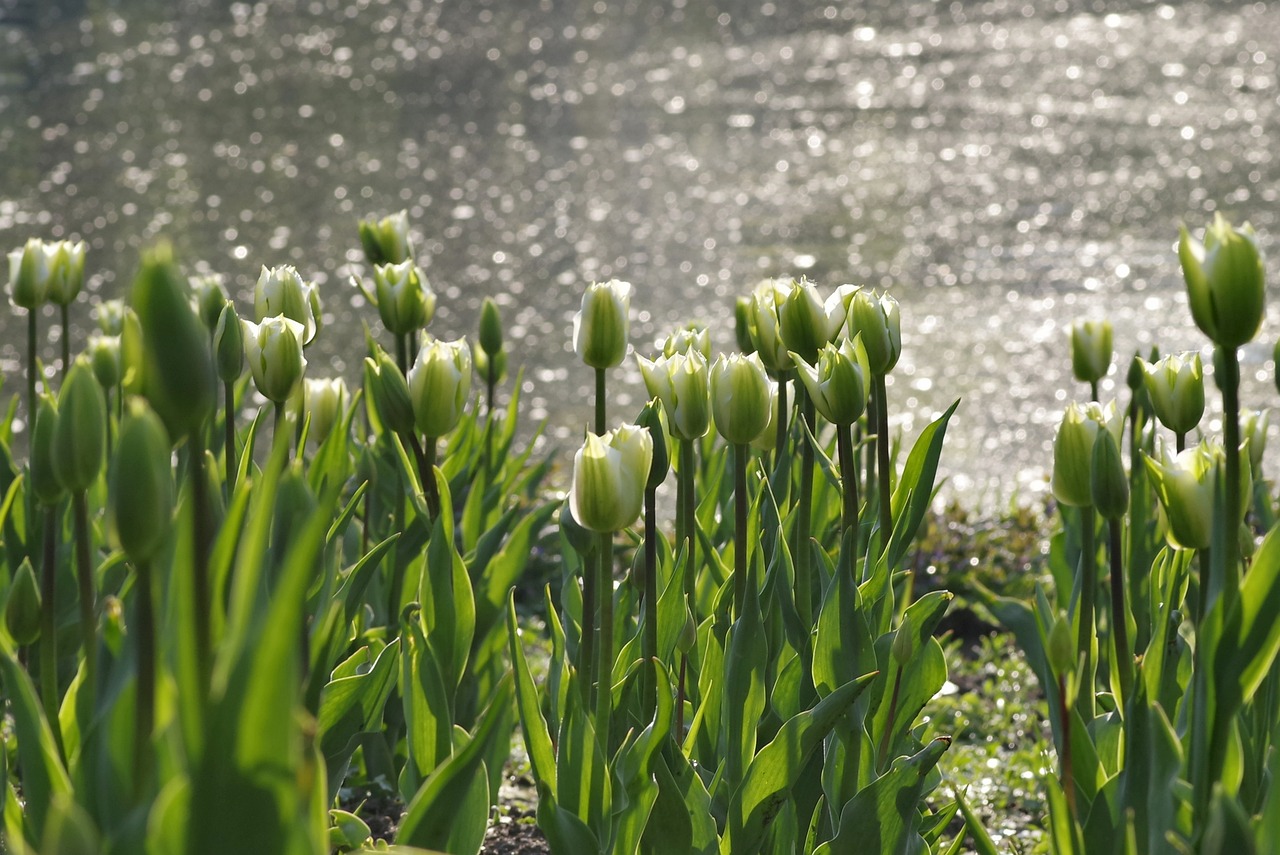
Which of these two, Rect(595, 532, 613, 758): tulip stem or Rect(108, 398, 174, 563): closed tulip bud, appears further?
Rect(595, 532, 613, 758): tulip stem

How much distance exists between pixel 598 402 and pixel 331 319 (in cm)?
353

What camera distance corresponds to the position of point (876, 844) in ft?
5.13

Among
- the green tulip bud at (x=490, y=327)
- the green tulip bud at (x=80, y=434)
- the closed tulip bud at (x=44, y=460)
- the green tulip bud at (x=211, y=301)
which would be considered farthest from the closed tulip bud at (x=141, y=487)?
the green tulip bud at (x=490, y=327)

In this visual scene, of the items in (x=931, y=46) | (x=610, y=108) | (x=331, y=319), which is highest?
(x=931, y=46)

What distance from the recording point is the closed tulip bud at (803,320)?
1711mm

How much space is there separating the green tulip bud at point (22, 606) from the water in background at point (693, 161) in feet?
8.60

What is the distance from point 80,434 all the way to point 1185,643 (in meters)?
1.31

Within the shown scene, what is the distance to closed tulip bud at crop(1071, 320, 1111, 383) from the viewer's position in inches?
89.0

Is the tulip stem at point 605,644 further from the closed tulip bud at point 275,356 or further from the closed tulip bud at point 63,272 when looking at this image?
the closed tulip bud at point 63,272

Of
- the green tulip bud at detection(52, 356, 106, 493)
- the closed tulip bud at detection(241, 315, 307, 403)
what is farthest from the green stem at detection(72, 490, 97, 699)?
the closed tulip bud at detection(241, 315, 307, 403)

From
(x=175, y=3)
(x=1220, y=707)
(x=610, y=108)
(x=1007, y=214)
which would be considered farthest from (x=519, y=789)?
(x=175, y=3)

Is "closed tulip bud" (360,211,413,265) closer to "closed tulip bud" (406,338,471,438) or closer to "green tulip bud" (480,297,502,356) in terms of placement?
"green tulip bud" (480,297,502,356)

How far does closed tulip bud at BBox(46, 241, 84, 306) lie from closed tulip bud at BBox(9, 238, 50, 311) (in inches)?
0.6

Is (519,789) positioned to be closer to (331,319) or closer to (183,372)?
(183,372)
